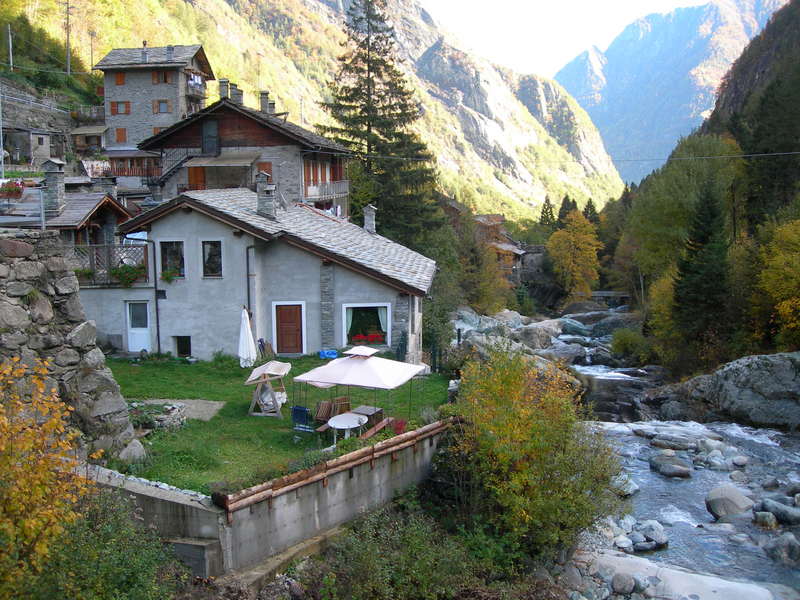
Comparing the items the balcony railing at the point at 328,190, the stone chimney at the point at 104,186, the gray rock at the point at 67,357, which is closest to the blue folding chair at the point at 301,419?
the gray rock at the point at 67,357

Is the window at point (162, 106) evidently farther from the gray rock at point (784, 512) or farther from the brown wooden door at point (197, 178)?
the gray rock at point (784, 512)

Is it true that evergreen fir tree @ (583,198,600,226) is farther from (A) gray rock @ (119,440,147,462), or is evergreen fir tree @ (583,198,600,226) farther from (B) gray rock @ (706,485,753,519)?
(A) gray rock @ (119,440,147,462)

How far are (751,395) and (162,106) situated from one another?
168ft

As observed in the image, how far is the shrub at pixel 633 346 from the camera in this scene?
42.3 meters

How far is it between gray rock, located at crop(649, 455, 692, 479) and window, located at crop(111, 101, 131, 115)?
5347 centimetres

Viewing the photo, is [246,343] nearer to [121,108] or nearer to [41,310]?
[41,310]

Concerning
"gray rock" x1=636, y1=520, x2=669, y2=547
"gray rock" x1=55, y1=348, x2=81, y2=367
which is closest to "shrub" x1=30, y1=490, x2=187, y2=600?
"gray rock" x1=55, y1=348, x2=81, y2=367

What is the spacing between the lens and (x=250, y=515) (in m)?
12.6

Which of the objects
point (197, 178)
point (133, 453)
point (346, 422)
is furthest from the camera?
point (197, 178)

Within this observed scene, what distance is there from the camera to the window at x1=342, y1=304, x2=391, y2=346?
82.3ft

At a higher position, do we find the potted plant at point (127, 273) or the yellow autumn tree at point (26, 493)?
the potted plant at point (127, 273)

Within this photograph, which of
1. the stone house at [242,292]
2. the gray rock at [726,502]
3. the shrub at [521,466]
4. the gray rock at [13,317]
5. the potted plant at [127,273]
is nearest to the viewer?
the gray rock at [13,317]

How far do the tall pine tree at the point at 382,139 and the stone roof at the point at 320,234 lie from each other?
15.2 meters

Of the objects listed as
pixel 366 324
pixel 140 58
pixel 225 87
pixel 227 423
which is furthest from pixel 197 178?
pixel 140 58
